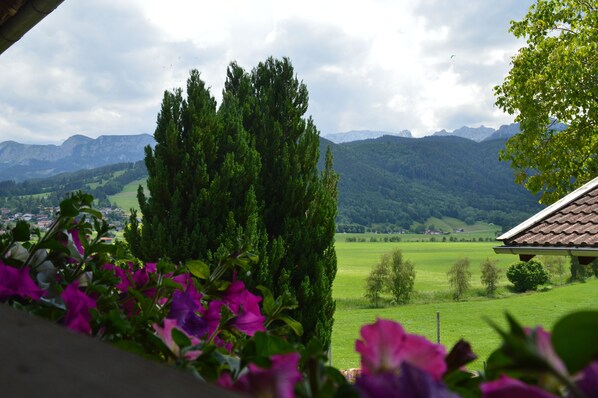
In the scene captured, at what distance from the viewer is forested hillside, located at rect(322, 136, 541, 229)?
428 ft

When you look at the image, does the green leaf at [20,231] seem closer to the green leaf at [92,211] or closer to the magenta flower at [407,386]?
the green leaf at [92,211]

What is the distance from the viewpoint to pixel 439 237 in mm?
119812

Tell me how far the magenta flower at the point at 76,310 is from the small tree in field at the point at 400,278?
47.5 m

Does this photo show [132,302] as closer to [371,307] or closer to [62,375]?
[62,375]

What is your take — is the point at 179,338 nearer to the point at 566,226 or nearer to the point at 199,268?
the point at 199,268

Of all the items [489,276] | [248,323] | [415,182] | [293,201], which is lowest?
[489,276]

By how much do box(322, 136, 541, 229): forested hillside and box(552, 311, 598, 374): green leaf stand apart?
4789 inches

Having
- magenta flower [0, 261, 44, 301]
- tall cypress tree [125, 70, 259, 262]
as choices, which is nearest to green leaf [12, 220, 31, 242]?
magenta flower [0, 261, 44, 301]

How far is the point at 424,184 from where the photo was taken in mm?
151625

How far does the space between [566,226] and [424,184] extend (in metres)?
149

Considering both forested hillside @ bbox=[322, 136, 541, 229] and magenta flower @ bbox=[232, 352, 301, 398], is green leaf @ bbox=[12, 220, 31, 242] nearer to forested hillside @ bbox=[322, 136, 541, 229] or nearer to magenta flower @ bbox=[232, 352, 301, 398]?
magenta flower @ bbox=[232, 352, 301, 398]

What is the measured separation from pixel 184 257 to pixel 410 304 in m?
45.5

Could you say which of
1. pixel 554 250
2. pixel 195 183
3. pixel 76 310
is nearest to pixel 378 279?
pixel 195 183

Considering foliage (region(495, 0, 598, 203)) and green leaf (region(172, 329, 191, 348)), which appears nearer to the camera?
green leaf (region(172, 329, 191, 348))
